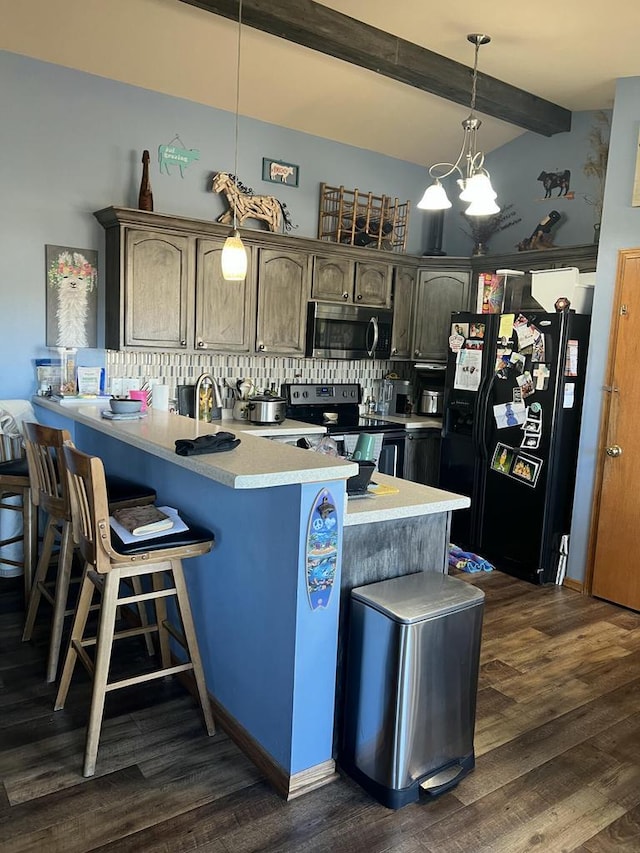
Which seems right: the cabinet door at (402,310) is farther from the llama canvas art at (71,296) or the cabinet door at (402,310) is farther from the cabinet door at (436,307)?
the llama canvas art at (71,296)

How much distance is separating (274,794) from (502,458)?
113 inches

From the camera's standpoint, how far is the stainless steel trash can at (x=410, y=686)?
2074 millimetres

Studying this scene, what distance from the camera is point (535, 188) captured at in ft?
17.2

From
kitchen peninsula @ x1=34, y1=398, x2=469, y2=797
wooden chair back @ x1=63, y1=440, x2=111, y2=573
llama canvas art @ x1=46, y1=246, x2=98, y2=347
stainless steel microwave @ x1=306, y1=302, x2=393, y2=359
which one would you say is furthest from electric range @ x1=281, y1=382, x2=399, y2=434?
wooden chair back @ x1=63, y1=440, x2=111, y2=573

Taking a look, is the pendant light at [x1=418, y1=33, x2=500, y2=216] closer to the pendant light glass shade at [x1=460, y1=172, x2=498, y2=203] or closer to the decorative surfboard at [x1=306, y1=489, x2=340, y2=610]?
the pendant light glass shade at [x1=460, y1=172, x2=498, y2=203]

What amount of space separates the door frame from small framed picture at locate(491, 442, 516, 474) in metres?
0.56

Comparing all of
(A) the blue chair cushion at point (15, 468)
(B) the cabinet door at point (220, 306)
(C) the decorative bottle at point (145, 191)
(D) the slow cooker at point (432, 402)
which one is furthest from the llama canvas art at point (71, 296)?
(D) the slow cooker at point (432, 402)

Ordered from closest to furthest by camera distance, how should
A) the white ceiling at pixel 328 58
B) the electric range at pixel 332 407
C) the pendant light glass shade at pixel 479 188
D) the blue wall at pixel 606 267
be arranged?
the pendant light glass shade at pixel 479 188 < the white ceiling at pixel 328 58 < the blue wall at pixel 606 267 < the electric range at pixel 332 407

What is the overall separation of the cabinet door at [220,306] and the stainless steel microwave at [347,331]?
→ 0.53m

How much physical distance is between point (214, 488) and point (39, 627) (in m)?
1.46

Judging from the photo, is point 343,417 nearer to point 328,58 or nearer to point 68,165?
point 328,58

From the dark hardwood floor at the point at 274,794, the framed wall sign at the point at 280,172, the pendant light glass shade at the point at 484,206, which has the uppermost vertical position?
the framed wall sign at the point at 280,172

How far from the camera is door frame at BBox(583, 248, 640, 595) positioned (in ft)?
12.9

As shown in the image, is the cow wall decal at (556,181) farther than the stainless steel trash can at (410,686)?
Yes
